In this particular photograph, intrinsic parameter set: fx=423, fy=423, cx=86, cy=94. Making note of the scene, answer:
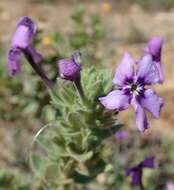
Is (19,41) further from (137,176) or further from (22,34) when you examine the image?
(137,176)

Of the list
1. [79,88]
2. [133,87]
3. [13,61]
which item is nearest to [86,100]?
[79,88]

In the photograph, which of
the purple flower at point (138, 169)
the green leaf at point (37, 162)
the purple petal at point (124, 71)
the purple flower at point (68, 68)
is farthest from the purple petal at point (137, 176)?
the purple flower at point (68, 68)

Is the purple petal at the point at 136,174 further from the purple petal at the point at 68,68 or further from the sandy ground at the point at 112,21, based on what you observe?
the sandy ground at the point at 112,21

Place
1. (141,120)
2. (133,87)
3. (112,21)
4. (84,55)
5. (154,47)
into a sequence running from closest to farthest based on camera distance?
(141,120)
(133,87)
(154,47)
(84,55)
(112,21)

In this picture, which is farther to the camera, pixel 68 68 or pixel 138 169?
pixel 138 169

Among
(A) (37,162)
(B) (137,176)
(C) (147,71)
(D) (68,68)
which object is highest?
(D) (68,68)
